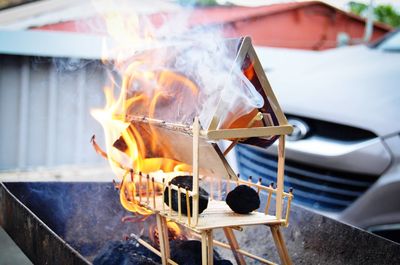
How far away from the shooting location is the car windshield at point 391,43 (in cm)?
476

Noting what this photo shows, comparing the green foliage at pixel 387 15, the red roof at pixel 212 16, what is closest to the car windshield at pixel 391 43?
the red roof at pixel 212 16

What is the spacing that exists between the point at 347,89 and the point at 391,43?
1150 millimetres

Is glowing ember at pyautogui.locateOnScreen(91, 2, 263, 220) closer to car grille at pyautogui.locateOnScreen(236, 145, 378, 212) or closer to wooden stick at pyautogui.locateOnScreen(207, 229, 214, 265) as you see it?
wooden stick at pyautogui.locateOnScreen(207, 229, 214, 265)

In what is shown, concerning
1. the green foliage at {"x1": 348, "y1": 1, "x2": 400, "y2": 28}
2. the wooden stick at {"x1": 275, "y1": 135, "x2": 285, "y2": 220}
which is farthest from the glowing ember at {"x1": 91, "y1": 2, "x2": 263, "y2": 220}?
the green foliage at {"x1": 348, "y1": 1, "x2": 400, "y2": 28}

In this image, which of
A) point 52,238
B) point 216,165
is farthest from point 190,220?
point 52,238

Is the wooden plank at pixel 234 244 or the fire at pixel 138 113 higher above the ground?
the fire at pixel 138 113

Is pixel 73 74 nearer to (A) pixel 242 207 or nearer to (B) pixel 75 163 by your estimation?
(B) pixel 75 163

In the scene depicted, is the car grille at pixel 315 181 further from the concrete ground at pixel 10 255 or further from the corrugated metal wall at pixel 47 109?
the corrugated metal wall at pixel 47 109

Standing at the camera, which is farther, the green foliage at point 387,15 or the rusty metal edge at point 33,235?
the green foliage at point 387,15

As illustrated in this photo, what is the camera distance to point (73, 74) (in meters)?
6.44

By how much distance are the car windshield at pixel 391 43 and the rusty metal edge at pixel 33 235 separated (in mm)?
3471

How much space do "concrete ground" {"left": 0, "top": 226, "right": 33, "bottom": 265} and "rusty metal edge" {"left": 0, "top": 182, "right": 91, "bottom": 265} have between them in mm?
394

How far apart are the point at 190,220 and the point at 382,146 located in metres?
1.79

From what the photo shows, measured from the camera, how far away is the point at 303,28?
9742 millimetres
